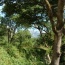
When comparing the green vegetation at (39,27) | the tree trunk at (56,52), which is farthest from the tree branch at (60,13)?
the tree trunk at (56,52)

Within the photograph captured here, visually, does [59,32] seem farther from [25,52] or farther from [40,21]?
[40,21]

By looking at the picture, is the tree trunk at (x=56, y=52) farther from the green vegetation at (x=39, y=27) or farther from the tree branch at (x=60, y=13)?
the tree branch at (x=60, y=13)

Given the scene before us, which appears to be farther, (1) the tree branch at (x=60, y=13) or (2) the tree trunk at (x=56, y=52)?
(2) the tree trunk at (x=56, y=52)

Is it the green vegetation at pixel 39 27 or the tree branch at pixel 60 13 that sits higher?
the tree branch at pixel 60 13

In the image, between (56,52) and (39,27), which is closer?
(56,52)

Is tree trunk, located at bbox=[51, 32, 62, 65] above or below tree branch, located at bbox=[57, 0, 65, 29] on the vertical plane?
below

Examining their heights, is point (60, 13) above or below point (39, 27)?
above

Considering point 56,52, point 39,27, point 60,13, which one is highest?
point 60,13

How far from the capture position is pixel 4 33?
42875 millimetres

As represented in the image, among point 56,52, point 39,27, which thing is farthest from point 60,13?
point 39,27

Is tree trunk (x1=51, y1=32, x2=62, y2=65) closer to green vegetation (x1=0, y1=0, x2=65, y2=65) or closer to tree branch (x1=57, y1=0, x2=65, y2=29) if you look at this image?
green vegetation (x1=0, y1=0, x2=65, y2=65)

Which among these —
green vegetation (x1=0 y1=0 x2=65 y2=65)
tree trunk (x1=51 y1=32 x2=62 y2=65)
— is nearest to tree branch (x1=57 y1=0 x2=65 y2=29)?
green vegetation (x1=0 y1=0 x2=65 y2=65)

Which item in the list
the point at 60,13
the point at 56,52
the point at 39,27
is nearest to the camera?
the point at 60,13

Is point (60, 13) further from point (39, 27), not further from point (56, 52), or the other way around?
point (39, 27)
